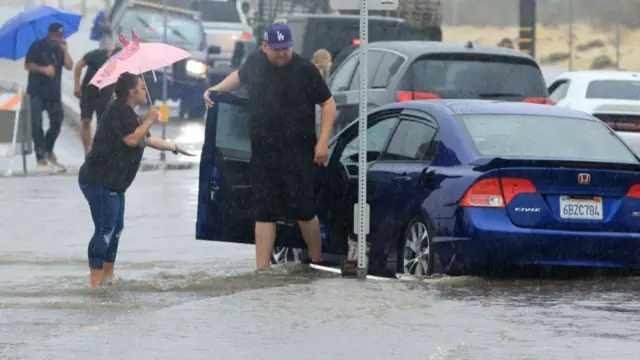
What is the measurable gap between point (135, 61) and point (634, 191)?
349 cm

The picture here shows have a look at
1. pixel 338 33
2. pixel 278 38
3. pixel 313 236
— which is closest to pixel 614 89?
pixel 338 33

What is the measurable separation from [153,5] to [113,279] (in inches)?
999

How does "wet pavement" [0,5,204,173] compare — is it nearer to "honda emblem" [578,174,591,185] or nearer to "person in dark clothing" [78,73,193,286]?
"person in dark clothing" [78,73,193,286]

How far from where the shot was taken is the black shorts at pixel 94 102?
22.0 m

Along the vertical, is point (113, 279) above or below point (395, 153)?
below

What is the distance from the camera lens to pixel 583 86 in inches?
964

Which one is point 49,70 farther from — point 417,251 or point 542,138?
point 542,138

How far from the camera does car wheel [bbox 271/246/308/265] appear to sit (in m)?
13.7

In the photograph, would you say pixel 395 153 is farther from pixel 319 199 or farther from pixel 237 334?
pixel 237 334

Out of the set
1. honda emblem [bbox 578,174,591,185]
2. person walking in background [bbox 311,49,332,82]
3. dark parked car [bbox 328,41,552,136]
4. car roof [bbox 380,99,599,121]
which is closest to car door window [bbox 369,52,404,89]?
dark parked car [bbox 328,41,552,136]

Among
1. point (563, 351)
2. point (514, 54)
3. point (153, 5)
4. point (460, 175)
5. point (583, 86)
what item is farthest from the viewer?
point (153, 5)

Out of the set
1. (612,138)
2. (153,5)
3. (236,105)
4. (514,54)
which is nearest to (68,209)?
(514,54)

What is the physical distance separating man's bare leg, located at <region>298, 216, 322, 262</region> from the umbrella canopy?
1.47 meters

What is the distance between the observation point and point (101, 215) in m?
12.1
